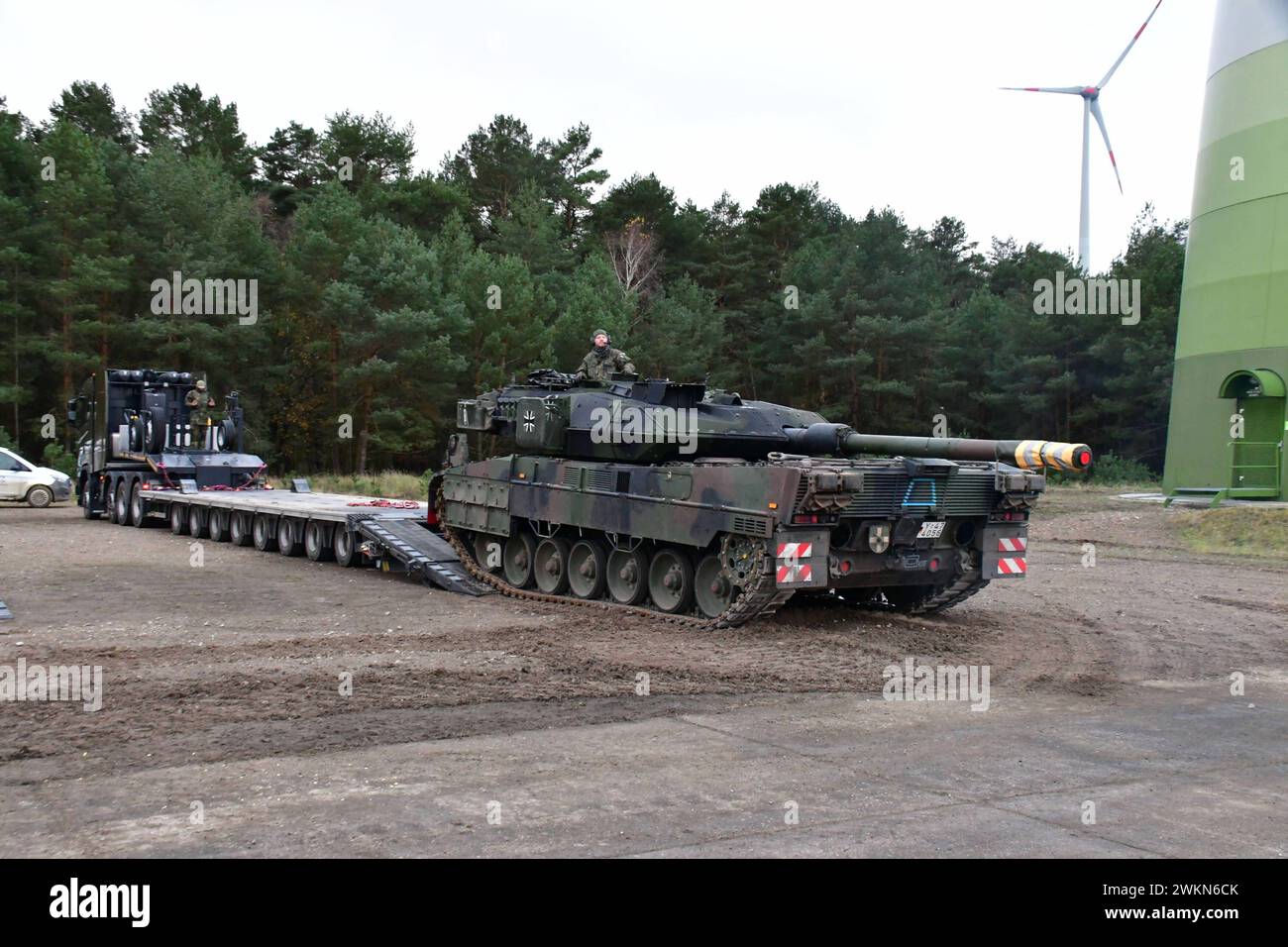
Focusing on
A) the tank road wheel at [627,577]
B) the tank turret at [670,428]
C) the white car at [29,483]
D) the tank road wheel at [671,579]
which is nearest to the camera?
the tank road wheel at [671,579]

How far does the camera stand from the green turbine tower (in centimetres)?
2884

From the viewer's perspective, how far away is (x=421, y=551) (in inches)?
667

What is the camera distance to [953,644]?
12.2 m

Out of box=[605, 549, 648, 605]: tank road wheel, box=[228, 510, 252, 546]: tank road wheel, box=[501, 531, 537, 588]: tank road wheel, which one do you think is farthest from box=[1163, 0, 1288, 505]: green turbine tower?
box=[228, 510, 252, 546]: tank road wheel

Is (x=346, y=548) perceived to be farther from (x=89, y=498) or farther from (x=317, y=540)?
(x=89, y=498)

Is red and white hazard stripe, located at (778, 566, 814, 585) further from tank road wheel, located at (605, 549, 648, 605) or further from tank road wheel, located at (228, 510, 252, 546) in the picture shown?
tank road wheel, located at (228, 510, 252, 546)

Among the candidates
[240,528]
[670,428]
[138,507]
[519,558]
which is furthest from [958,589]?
[138,507]

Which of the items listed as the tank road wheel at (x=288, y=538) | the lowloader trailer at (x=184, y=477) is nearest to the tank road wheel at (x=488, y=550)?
the lowloader trailer at (x=184, y=477)

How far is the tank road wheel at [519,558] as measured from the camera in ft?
52.7

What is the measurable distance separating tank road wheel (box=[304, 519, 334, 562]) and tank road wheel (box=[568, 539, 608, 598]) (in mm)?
5358

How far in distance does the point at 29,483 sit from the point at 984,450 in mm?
25343

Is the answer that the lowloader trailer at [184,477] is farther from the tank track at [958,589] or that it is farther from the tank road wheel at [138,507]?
the tank track at [958,589]

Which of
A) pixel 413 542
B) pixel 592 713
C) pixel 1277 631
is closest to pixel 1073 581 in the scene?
pixel 1277 631

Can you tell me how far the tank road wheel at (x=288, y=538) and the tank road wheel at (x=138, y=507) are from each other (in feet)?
20.2
